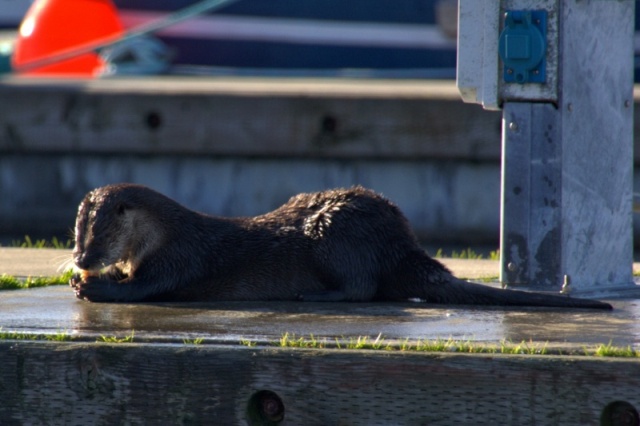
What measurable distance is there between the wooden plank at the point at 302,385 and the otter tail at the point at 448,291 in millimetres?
1214

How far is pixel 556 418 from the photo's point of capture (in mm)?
3646

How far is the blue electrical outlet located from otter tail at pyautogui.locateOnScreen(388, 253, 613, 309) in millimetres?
890

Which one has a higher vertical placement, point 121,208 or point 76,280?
point 121,208

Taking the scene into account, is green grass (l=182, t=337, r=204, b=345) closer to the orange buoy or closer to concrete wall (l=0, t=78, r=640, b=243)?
concrete wall (l=0, t=78, r=640, b=243)

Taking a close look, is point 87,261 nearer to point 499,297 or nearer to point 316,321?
point 316,321

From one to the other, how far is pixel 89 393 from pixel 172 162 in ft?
18.2

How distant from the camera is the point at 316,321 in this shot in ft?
14.8

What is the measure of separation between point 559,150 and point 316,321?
4.61ft

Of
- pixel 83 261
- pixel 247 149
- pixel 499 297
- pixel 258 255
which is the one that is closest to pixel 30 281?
pixel 83 261

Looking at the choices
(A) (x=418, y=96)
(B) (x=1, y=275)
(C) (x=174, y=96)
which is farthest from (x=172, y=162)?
(B) (x=1, y=275)

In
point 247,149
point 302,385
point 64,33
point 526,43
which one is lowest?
point 302,385

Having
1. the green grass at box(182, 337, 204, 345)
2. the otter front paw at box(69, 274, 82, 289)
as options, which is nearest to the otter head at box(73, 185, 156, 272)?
the otter front paw at box(69, 274, 82, 289)

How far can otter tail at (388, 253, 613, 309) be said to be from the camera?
4.88 m

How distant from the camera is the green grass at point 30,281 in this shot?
5.59m
